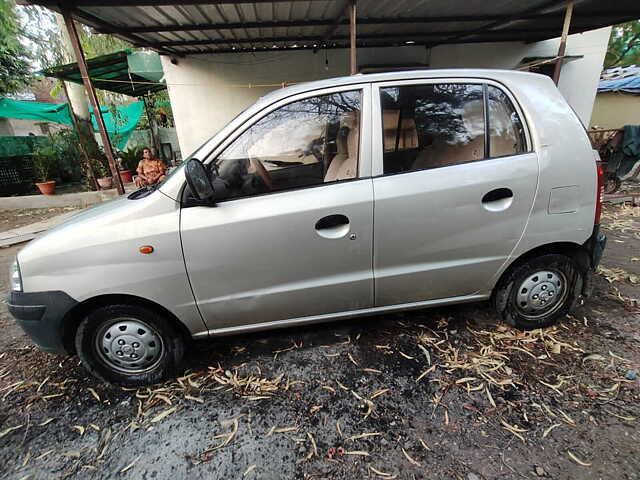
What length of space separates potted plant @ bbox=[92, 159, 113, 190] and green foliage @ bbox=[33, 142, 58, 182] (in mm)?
1354

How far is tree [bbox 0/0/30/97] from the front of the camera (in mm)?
9453

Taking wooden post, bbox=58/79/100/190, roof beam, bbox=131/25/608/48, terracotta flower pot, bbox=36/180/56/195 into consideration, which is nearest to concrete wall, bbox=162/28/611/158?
roof beam, bbox=131/25/608/48

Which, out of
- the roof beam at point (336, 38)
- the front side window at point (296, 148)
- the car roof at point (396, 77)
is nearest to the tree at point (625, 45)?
the roof beam at point (336, 38)

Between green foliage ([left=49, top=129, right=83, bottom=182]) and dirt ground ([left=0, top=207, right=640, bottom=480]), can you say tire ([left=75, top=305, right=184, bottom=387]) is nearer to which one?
dirt ground ([left=0, top=207, right=640, bottom=480])

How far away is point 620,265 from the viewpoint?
3514mm

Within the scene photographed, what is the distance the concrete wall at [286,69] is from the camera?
697 centimetres


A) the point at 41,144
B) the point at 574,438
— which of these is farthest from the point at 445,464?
the point at 41,144

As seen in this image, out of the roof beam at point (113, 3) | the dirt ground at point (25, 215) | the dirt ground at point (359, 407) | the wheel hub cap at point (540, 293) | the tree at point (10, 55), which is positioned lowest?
the dirt ground at point (359, 407)

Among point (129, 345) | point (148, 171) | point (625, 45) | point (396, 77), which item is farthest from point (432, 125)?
point (625, 45)

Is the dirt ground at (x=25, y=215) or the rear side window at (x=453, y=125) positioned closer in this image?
the rear side window at (x=453, y=125)

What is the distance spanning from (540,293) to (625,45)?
2826 cm

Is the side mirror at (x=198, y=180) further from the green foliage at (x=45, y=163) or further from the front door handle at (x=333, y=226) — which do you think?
the green foliage at (x=45, y=163)

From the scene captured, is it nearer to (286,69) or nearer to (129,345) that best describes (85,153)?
(286,69)

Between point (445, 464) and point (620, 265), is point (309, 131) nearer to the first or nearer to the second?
point (445, 464)
